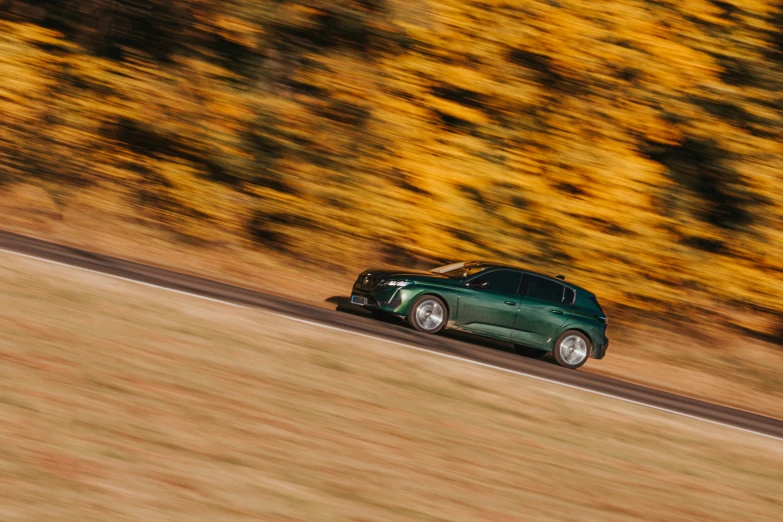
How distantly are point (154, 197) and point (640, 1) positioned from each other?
407 inches

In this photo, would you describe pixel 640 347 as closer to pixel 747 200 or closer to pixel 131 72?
pixel 747 200

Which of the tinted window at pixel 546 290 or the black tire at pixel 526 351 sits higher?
the tinted window at pixel 546 290

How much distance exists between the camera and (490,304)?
47.6 feet

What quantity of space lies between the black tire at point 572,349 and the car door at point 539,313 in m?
0.21

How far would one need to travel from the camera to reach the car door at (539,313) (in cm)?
1477

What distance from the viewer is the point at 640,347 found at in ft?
59.8

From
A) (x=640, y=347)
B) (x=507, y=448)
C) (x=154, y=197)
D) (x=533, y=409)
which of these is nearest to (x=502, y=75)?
(x=640, y=347)

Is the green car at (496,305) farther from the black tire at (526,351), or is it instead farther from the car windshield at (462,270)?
the black tire at (526,351)

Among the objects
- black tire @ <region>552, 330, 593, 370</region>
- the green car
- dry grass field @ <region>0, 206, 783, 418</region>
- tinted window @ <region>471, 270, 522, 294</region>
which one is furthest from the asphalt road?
dry grass field @ <region>0, 206, 783, 418</region>

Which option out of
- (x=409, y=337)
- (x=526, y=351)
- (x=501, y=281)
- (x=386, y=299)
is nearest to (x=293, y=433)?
(x=409, y=337)

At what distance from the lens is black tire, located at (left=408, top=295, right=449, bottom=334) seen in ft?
46.7

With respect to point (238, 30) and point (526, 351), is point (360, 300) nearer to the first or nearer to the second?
point (526, 351)

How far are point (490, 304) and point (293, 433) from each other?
7111mm

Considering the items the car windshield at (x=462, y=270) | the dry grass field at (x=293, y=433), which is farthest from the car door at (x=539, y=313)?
the dry grass field at (x=293, y=433)
